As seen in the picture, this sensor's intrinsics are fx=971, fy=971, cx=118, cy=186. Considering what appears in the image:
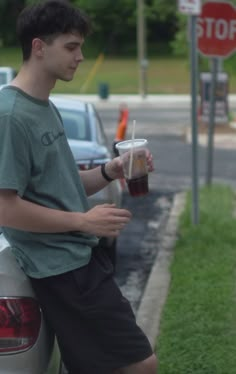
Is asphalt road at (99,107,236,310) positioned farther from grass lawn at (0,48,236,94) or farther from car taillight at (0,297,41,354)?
grass lawn at (0,48,236,94)

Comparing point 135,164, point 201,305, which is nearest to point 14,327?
point 135,164

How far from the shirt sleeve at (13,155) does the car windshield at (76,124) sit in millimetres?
5366

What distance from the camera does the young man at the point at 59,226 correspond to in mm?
3357

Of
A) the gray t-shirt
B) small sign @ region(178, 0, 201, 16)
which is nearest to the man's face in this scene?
the gray t-shirt

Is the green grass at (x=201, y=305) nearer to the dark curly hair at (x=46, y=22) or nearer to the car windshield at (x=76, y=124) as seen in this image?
the car windshield at (x=76, y=124)

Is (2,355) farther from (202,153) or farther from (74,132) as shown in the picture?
(202,153)

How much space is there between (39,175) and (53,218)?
162mm

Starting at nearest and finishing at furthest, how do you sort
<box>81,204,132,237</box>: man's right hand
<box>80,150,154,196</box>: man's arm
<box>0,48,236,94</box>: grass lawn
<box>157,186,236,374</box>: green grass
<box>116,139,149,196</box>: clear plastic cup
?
<box>81,204,132,237</box>: man's right hand
<box>116,139,149,196</box>: clear plastic cup
<box>80,150,154,196</box>: man's arm
<box>157,186,236,374</box>: green grass
<box>0,48,236,94</box>: grass lawn

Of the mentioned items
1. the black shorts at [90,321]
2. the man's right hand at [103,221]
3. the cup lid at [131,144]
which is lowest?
the black shorts at [90,321]

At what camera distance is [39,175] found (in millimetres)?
3385

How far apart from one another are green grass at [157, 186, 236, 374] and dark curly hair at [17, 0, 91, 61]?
2355 mm

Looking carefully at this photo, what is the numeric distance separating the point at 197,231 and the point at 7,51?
183 ft

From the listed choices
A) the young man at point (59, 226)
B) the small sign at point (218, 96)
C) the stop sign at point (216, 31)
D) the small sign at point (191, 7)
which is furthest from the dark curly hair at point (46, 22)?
the small sign at point (218, 96)

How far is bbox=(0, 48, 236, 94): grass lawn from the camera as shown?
3956 centimetres
